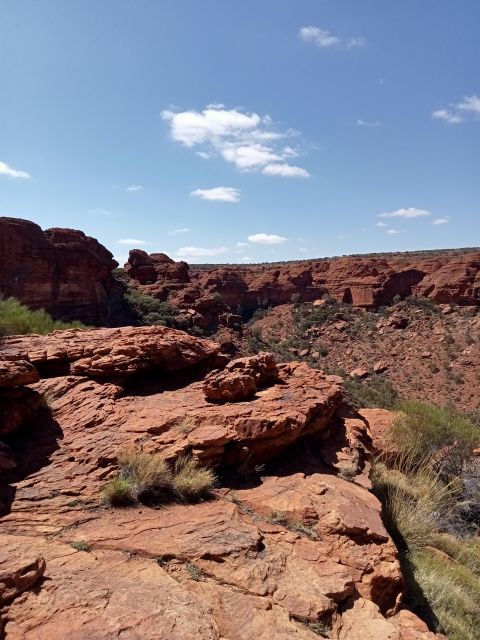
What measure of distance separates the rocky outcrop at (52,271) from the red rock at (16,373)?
77.4ft

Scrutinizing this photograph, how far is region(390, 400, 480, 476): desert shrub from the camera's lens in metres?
11.1

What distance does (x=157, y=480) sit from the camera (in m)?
5.38

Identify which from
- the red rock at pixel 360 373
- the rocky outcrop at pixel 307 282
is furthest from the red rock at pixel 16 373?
the red rock at pixel 360 373

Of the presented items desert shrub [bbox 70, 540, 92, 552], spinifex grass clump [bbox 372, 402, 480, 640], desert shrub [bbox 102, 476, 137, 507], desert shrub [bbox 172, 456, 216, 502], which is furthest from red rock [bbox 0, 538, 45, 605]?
spinifex grass clump [bbox 372, 402, 480, 640]

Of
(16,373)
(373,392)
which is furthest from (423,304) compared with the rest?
(16,373)

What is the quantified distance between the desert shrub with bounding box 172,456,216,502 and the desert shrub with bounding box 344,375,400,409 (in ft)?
64.6

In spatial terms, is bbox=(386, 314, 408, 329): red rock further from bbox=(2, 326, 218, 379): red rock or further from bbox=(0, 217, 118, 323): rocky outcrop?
bbox=(2, 326, 218, 379): red rock

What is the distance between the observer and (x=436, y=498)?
811cm

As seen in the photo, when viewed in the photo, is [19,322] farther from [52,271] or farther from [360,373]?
[360,373]

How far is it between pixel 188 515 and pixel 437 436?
9600 mm

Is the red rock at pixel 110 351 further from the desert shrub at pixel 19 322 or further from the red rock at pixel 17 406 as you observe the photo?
the desert shrub at pixel 19 322

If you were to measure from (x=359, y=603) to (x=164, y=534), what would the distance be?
2.02 metres

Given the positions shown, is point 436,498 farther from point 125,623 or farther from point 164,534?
point 125,623

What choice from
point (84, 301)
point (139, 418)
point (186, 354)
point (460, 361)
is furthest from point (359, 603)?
point (460, 361)
